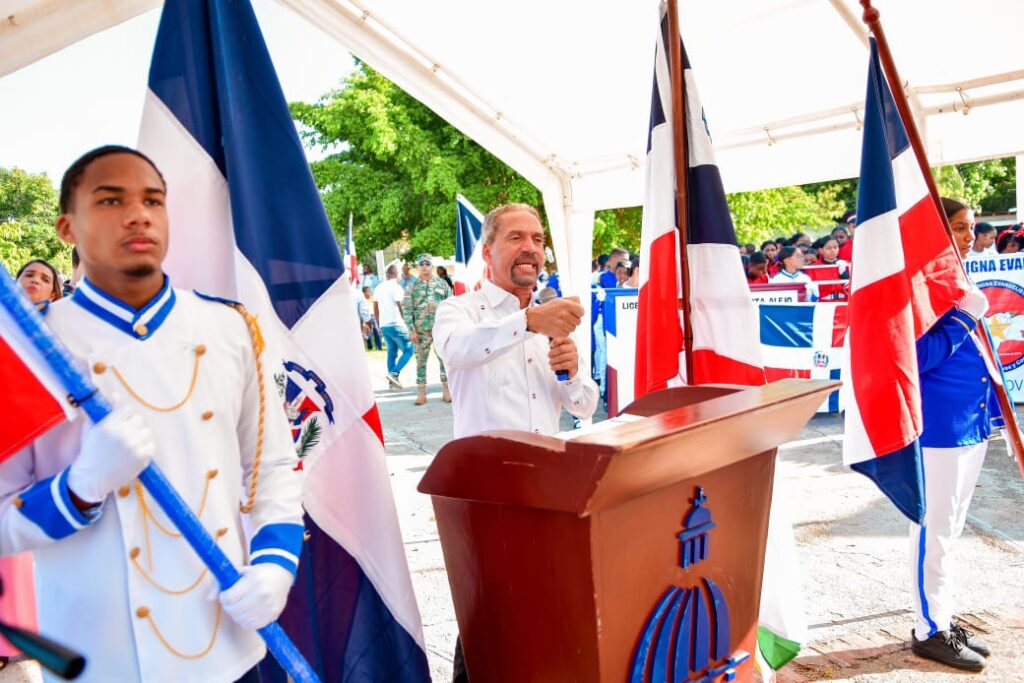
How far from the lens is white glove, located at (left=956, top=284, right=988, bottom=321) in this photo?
3264 millimetres

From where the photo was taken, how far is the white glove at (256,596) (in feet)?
4.65

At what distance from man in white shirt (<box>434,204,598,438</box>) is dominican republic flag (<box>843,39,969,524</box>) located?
1.24m

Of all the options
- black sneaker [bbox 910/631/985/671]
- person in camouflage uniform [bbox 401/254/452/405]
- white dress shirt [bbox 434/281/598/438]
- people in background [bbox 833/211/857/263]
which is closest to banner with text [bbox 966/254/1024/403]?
people in background [bbox 833/211/857/263]

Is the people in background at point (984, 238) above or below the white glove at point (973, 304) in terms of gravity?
above

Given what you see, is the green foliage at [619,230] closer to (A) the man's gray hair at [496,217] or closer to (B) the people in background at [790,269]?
(B) the people in background at [790,269]

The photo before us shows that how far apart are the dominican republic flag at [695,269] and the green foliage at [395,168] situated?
18.1 meters

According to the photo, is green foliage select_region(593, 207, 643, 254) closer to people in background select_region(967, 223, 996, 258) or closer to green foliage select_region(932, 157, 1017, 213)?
green foliage select_region(932, 157, 1017, 213)

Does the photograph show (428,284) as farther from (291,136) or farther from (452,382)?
(291,136)

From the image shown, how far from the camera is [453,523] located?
1847mm

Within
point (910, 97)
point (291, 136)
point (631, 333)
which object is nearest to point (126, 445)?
point (291, 136)

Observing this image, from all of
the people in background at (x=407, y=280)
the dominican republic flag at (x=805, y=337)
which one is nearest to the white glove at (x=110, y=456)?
the dominican republic flag at (x=805, y=337)

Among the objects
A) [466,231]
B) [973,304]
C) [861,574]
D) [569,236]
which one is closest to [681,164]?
[973,304]

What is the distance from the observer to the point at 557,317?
7.63ft

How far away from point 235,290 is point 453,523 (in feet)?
2.83
